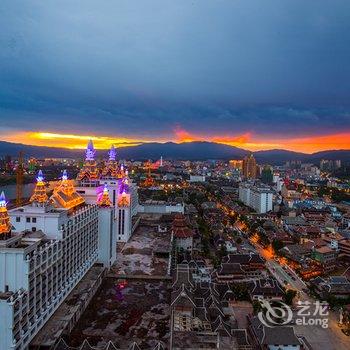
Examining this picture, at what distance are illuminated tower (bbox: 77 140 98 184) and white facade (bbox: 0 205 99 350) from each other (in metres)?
6.99

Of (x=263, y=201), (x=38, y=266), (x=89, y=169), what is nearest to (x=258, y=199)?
(x=263, y=201)

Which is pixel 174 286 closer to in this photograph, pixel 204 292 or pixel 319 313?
pixel 204 292

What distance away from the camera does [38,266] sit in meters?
14.2

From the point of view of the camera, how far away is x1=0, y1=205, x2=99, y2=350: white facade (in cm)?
1247

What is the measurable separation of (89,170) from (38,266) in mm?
15286

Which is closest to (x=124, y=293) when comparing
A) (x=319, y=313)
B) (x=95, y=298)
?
(x=95, y=298)

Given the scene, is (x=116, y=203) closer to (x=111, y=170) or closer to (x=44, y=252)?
(x=111, y=170)

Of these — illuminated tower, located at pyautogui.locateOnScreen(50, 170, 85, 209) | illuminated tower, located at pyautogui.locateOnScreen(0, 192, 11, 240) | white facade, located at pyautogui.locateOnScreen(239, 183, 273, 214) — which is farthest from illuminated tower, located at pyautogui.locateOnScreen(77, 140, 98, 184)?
white facade, located at pyautogui.locateOnScreen(239, 183, 273, 214)

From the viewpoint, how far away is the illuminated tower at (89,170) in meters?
28.2

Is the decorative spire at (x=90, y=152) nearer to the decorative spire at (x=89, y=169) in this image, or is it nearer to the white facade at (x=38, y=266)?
the decorative spire at (x=89, y=169)

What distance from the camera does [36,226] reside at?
1706cm

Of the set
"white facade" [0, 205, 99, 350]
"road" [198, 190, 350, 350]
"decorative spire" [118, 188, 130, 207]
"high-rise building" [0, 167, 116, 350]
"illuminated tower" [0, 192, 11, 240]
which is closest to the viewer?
"white facade" [0, 205, 99, 350]

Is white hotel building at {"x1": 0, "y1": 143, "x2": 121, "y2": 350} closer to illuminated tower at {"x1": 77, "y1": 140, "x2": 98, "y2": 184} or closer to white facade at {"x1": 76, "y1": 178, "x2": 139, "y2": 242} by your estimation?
white facade at {"x1": 76, "y1": 178, "x2": 139, "y2": 242}

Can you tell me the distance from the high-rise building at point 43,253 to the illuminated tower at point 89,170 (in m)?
5.02
